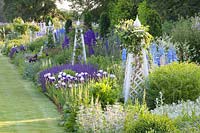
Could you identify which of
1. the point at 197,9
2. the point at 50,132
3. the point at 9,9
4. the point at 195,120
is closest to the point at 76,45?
the point at 50,132

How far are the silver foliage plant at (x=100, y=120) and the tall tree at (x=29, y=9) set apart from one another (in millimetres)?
41677

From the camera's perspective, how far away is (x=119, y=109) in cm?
636

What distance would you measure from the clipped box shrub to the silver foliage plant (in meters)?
1.54

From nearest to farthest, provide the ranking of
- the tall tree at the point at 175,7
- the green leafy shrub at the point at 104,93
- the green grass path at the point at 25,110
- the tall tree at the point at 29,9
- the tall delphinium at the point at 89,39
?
1. the green grass path at the point at 25,110
2. the green leafy shrub at the point at 104,93
3. the tall delphinium at the point at 89,39
4. the tall tree at the point at 175,7
5. the tall tree at the point at 29,9

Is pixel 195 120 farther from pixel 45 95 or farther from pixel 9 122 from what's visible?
pixel 45 95

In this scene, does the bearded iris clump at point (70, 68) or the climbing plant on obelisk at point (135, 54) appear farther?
the bearded iris clump at point (70, 68)

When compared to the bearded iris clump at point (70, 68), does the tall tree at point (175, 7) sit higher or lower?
higher

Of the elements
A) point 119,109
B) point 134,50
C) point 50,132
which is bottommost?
A: point 50,132

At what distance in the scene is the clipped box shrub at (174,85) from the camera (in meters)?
7.79

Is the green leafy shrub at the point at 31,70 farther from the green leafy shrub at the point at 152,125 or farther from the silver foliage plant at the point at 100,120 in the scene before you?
the green leafy shrub at the point at 152,125

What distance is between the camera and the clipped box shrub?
7793mm

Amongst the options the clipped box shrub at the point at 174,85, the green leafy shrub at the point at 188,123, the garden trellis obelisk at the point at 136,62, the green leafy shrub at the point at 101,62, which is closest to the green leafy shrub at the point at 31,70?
the green leafy shrub at the point at 101,62

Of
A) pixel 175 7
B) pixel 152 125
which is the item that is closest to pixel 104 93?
pixel 152 125

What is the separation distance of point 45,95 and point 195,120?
17.7 feet
